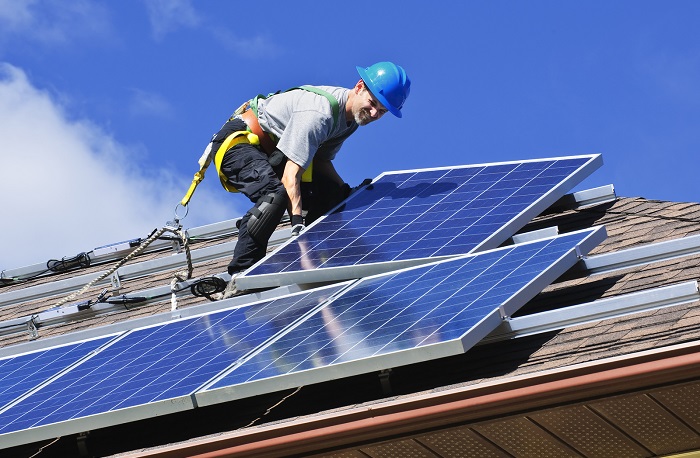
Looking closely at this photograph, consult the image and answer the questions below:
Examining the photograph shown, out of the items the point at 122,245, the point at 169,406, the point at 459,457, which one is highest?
the point at 122,245

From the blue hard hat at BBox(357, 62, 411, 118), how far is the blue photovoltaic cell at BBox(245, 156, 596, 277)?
2.66 ft

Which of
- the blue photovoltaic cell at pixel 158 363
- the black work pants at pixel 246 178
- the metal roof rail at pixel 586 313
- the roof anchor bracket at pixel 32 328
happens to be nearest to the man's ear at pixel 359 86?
Result: the black work pants at pixel 246 178

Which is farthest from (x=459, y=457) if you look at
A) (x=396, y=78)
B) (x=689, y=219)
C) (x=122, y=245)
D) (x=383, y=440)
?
(x=122, y=245)

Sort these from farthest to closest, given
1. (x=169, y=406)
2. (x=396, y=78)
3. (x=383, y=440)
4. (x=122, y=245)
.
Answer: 1. (x=122, y=245)
2. (x=396, y=78)
3. (x=169, y=406)
4. (x=383, y=440)

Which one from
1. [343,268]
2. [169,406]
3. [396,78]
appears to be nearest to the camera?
[169,406]

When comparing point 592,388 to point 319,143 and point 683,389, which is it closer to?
point 683,389

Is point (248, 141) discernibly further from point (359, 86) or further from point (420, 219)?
point (420, 219)

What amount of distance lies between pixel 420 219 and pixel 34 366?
306 cm

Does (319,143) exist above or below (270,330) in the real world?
above

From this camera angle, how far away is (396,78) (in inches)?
400

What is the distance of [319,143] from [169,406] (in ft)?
10.4

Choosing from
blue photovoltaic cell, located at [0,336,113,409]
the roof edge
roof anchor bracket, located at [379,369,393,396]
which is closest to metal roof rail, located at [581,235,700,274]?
roof anchor bracket, located at [379,369,393,396]

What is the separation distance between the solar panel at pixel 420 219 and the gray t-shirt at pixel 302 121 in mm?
632

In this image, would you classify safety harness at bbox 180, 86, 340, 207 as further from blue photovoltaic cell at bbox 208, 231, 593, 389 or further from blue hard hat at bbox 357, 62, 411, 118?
blue photovoltaic cell at bbox 208, 231, 593, 389
